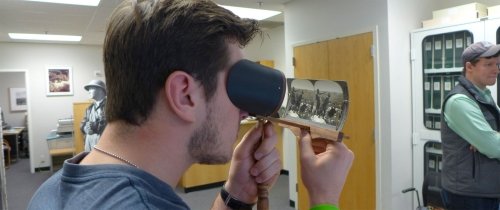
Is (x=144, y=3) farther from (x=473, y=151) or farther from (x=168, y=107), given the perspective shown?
(x=473, y=151)

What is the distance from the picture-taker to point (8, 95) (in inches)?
336

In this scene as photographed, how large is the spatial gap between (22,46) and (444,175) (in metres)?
7.29

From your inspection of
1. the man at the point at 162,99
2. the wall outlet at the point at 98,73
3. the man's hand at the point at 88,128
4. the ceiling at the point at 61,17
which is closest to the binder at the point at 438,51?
the ceiling at the point at 61,17

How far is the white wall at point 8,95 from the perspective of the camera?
845 centimetres

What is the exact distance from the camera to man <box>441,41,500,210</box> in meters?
1.83

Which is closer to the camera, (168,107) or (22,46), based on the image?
(168,107)

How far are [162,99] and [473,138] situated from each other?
1801 mm

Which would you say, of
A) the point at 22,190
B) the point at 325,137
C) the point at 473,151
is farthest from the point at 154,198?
the point at 22,190

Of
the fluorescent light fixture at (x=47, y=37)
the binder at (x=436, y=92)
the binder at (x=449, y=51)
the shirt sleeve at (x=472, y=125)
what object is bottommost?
the shirt sleeve at (x=472, y=125)

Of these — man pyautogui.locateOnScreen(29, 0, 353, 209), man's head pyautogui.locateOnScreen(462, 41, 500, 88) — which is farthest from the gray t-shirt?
man's head pyautogui.locateOnScreen(462, 41, 500, 88)

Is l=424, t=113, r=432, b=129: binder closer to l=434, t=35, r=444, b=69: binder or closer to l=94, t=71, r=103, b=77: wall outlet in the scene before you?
l=434, t=35, r=444, b=69: binder

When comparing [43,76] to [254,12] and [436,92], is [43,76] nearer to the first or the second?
[254,12]

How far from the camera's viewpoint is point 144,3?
585 millimetres

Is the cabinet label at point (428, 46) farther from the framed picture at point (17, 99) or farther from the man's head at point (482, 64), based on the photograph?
the framed picture at point (17, 99)
